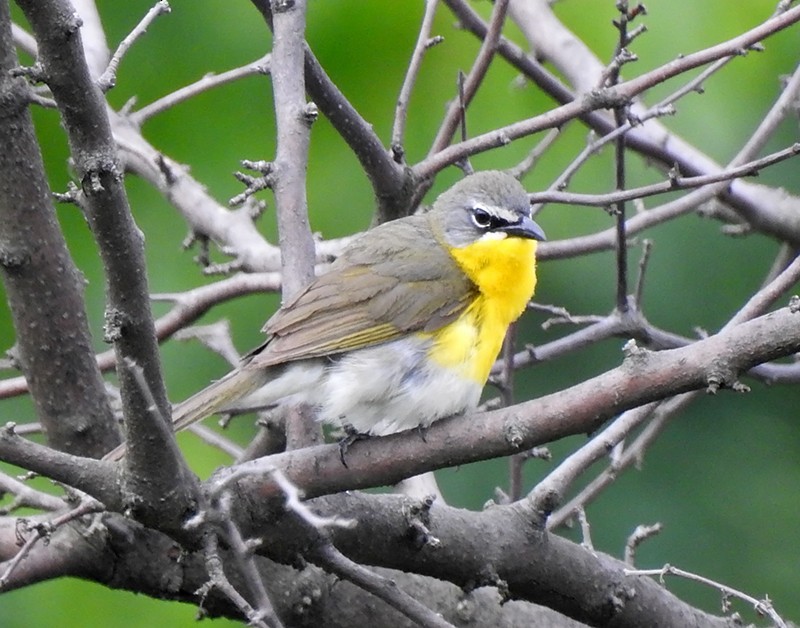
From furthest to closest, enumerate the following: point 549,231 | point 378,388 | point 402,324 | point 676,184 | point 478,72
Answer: point 549,231
point 478,72
point 402,324
point 378,388
point 676,184

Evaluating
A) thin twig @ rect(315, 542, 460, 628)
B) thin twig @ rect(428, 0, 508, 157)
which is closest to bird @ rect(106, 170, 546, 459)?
thin twig @ rect(428, 0, 508, 157)

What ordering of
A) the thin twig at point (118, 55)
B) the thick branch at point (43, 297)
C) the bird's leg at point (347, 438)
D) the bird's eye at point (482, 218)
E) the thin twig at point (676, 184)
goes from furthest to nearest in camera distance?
the bird's eye at point (482, 218) → the thick branch at point (43, 297) → the thin twig at point (676, 184) → the bird's leg at point (347, 438) → the thin twig at point (118, 55)

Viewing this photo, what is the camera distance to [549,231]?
4523mm

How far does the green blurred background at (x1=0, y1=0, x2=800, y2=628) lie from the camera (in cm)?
461

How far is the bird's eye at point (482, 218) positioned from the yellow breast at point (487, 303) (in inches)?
1.9

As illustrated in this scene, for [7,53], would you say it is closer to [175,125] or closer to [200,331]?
[200,331]

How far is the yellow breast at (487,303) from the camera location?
10.7 ft

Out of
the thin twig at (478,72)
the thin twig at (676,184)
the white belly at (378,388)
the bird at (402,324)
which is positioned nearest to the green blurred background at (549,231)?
the thin twig at (478,72)

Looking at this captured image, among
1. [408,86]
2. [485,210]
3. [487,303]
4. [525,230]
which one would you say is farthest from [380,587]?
[408,86]

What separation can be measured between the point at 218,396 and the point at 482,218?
95 cm

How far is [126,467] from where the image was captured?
7.18 ft

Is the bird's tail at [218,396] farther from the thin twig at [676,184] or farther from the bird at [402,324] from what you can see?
the thin twig at [676,184]

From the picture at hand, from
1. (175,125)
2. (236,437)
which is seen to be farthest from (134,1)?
(236,437)

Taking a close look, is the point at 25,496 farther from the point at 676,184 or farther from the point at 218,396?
the point at 676,184
